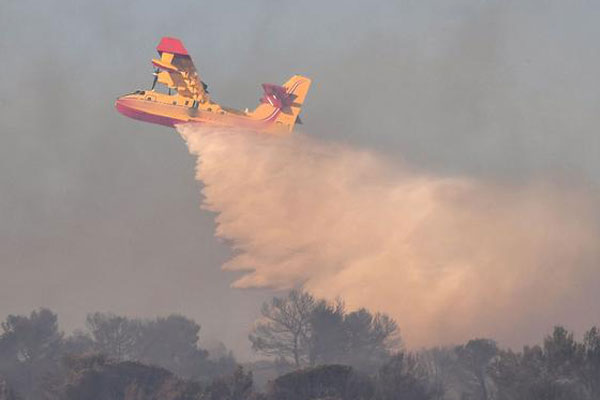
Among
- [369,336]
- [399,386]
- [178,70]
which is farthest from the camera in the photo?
[369,336]

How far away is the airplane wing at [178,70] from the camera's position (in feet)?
337

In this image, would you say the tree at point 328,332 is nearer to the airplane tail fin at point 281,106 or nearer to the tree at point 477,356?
the tree at point 477,356

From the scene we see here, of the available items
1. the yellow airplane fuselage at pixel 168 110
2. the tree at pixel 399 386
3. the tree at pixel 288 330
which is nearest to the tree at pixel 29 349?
the tree at pixel 288 330

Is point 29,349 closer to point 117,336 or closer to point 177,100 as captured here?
point 117,336

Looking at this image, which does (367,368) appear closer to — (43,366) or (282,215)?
(282,215)

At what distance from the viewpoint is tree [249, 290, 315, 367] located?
431 ft

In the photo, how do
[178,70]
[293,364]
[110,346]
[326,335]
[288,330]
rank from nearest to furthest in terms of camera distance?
[178,70] → [293,364] → [326,335] → [288,330] → [110,346]

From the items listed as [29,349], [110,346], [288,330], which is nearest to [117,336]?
[110,346]

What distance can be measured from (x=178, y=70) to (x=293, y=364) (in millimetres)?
39349

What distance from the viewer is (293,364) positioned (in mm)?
128375

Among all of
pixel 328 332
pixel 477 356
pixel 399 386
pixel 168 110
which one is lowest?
pixel 399 386

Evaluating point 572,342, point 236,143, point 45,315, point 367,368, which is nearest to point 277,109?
point 236,143

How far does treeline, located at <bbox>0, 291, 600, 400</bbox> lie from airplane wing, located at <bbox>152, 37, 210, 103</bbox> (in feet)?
76.5

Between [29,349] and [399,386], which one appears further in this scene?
[29,349]
